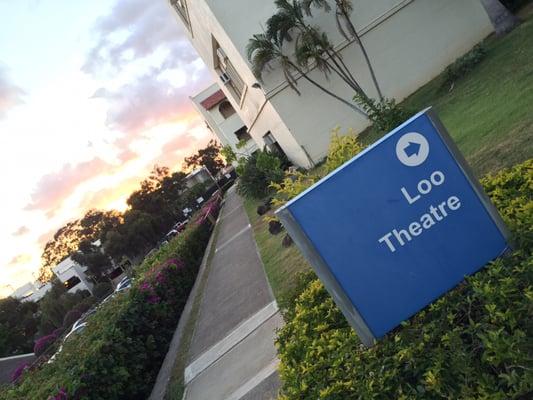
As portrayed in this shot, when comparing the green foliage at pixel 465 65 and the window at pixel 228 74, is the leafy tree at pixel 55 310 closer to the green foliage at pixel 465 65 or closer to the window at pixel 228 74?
the window at pixel 228 74

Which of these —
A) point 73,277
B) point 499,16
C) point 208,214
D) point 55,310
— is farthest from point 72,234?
point 499,16

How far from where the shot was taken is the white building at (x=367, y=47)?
16.6 m

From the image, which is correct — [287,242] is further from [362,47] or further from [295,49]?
[362,47]

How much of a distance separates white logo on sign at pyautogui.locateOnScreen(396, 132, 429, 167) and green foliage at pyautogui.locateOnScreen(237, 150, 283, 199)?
15.8m

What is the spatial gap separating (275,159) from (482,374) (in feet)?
55.5

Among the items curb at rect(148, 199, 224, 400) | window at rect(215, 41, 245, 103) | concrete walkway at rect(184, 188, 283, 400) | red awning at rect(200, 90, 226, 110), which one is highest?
red awning at rect(200, 90, 226, 110)

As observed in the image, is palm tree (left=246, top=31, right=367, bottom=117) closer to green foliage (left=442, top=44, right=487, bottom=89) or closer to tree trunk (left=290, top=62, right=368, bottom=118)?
tree trunk (left=290, top=62, right=368, bottom=118)

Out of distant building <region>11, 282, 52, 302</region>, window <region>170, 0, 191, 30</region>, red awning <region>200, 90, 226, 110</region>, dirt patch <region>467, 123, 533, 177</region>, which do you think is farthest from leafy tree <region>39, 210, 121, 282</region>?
dirt patch <region>467, 123, 533, 177</region>

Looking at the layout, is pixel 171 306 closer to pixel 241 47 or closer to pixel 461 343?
pixel 241 47

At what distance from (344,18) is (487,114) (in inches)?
346

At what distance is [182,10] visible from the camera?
24125 millimetres

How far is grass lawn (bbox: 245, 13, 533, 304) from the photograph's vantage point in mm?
6770

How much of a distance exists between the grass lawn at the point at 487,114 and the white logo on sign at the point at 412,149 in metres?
2.54

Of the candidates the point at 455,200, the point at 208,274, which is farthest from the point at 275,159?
the point at 455,200
